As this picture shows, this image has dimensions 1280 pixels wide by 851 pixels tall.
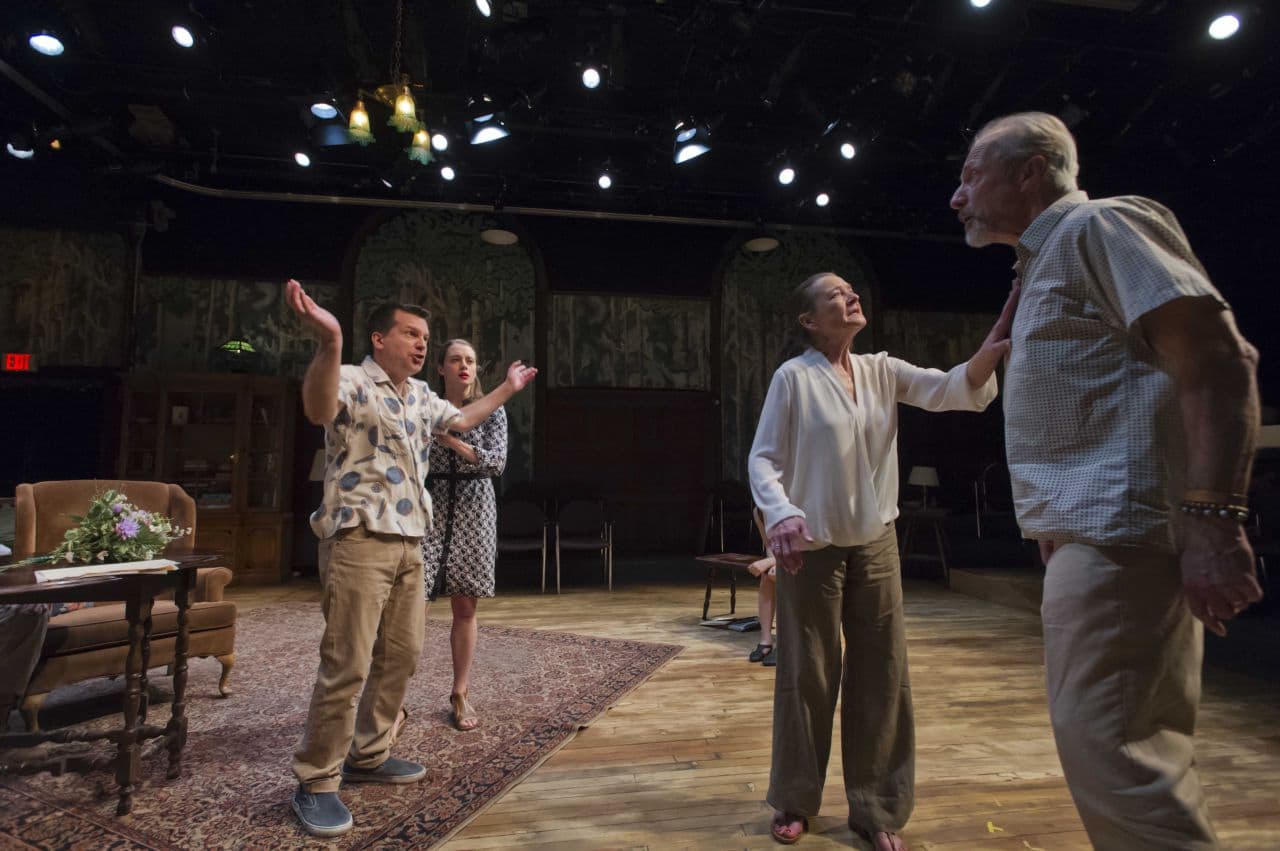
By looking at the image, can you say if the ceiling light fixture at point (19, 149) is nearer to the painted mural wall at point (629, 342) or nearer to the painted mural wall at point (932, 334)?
the painted mural wall at point (629, 342)

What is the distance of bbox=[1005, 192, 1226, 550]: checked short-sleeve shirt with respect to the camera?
3.44 ft

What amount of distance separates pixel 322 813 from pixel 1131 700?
2.12m

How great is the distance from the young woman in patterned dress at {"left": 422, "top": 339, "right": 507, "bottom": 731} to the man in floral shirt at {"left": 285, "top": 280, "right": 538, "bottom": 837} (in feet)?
1.50

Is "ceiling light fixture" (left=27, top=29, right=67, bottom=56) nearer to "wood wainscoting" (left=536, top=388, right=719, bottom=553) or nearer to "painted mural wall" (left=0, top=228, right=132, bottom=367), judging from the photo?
"painted mural wall" (left=0, top=228, right=132, bottom=367)

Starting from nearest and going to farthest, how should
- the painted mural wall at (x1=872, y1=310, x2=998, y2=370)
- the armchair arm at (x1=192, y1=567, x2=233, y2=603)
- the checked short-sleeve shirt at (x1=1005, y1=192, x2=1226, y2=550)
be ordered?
the checked short-sleeve shirt at (x1=1005, y1=192, x2=1226, y2=550), the armchair arm at (x1=192, y1=567, x2=233, y2=603), the painted mural wall at (x1=872, y1=310, x2=998, y2=370)

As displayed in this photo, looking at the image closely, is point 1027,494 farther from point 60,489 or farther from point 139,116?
point 139,116

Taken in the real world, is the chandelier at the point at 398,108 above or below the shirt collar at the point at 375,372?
above

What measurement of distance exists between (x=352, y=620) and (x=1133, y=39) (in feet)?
24.5

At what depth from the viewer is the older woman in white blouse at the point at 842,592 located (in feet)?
6.21

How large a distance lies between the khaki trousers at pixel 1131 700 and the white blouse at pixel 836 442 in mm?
799

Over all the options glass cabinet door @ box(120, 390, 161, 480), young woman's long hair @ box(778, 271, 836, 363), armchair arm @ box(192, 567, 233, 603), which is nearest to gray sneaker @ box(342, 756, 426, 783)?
armchair arm @ box(192, 567, 233, 603)

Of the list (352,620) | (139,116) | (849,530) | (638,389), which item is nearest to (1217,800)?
→ (849,530)

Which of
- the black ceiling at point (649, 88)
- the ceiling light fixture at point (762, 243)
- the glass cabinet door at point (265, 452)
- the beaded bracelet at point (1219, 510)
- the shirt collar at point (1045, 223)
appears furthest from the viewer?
→ the ceiling light fixture at point (762, 243)

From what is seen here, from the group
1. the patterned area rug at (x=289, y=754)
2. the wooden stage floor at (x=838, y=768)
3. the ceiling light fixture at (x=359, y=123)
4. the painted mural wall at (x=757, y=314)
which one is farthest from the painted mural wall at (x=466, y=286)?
the wooden stage floor at (x=838, y=768)
